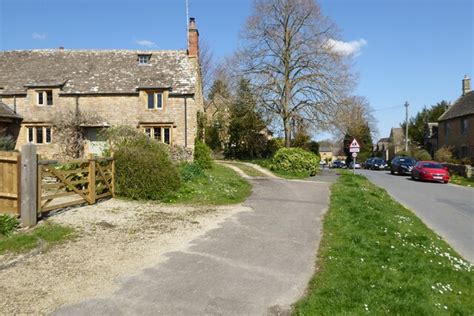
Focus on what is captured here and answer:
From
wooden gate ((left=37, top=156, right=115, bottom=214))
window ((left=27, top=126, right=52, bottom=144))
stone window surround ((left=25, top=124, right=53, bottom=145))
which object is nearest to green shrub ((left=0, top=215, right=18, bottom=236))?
wooden gate ((left=37, top=156, right=115, bottom=214))

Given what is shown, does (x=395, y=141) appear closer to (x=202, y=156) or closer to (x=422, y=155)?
(x=422, y=155)

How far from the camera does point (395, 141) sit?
77750 mm

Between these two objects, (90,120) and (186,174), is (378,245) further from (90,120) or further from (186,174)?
(90,120)

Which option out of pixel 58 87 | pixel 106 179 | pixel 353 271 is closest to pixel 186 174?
pixel 106 179

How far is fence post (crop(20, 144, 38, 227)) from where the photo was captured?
885 cm

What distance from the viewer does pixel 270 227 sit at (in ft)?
32.8

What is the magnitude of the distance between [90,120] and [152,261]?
22314 mm

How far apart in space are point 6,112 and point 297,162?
20213 millimetres

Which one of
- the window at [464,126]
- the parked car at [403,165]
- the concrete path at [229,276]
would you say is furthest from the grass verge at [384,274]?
the window at [464,126]

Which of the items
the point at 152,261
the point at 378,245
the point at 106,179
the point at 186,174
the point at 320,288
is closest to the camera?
the point at 320,288

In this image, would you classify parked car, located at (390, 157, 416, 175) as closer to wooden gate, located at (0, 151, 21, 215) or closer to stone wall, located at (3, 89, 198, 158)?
stone wall, located at (3, 89, 198, 158)

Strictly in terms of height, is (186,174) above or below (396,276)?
above

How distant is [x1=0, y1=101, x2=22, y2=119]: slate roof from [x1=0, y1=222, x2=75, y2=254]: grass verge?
20380mm

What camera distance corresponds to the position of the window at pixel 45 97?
27484 millimetres
